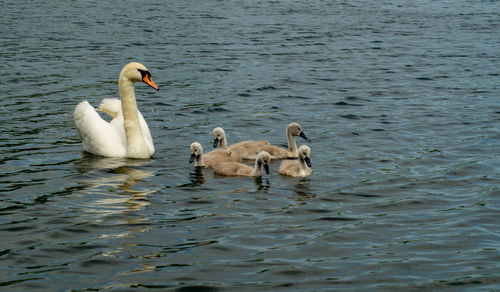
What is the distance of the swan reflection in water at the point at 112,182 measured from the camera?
10.7 metres

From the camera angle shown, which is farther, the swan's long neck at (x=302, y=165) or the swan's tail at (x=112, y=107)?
the swan's tail at (x=112, y=107)

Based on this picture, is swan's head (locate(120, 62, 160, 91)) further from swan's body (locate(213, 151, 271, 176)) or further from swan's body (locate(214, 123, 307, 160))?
swan's body (locate(213, 151, 271, 176))

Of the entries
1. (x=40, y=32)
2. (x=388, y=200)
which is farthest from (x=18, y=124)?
(x=40, y=32)

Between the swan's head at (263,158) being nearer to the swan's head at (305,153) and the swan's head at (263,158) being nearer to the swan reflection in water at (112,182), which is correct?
the swan's head at (305,153)

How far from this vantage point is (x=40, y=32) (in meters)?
27.5

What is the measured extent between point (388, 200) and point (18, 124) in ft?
26.2

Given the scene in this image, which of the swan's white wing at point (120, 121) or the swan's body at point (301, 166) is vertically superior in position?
the swan's white wing at point (120, 121)

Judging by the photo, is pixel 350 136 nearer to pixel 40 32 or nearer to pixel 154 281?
pixel 154 281

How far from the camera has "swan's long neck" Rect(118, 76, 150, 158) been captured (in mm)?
13383

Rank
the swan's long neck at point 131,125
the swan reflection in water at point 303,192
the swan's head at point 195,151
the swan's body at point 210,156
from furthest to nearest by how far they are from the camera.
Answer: the swan's long neck at point 131,125 < the swan's body at point 210,156 < the swan's head at point 195,151 < the swan reflection in water at point 303,192

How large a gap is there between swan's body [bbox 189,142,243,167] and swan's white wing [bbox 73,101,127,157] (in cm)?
140

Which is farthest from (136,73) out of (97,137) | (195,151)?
(195,151)

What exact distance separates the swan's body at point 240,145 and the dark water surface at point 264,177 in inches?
29.9

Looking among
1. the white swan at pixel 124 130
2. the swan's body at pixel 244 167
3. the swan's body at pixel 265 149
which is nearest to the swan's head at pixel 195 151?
the swan's body at pixel 244 167
